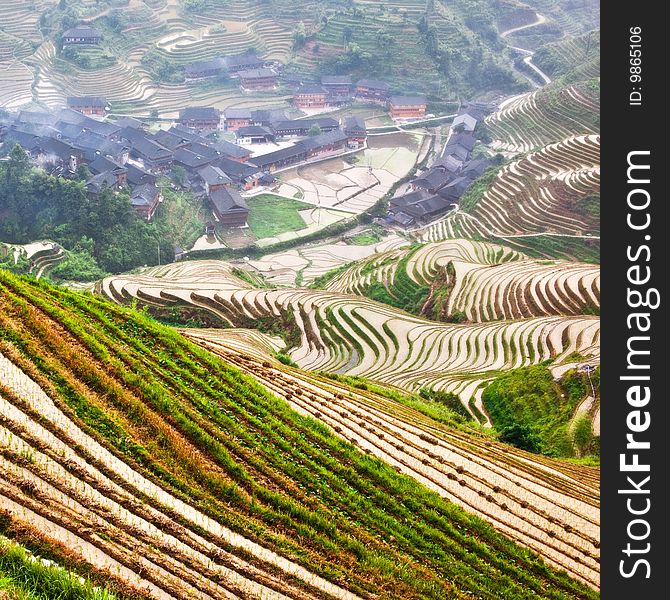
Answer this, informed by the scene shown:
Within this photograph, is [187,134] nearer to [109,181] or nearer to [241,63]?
[109,181]

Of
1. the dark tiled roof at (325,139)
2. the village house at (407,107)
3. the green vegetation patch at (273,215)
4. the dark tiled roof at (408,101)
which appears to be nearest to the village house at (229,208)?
the green vegetation patch at (273,215)

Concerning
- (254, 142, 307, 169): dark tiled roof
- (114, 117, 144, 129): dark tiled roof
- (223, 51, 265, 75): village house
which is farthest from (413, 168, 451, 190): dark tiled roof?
(223, 51, 265, 75): village house

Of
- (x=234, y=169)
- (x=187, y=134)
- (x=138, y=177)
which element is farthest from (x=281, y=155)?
(x=138, y=177)

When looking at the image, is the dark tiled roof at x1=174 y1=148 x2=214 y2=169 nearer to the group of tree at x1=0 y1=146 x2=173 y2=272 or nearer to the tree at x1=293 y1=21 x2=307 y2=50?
the group of tree at x1=0 y1=146 x2=173 y2=272

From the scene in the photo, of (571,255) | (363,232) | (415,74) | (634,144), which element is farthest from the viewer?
(415,74)

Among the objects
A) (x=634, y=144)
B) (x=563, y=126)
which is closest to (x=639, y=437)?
(x=634, y=144)

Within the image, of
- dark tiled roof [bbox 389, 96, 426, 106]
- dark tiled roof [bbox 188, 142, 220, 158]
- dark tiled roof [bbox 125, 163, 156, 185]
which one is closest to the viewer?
dark tiled roof [bbox 125, 163, 156, 185]

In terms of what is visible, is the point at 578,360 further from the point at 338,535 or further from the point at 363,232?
the point at 363,232
